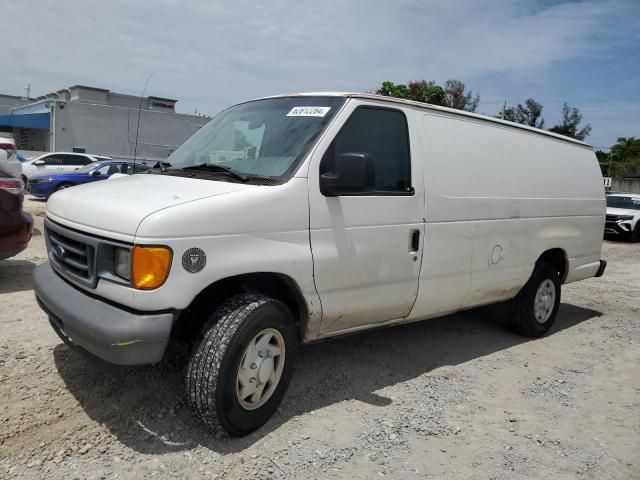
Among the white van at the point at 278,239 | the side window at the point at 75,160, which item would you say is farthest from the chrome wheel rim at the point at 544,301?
the side window at the point at 75,160

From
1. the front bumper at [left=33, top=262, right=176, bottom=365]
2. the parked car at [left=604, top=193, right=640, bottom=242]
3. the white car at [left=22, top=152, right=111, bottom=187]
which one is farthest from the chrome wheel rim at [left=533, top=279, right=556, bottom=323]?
the white car at [left=22, top=152, right=111, bottom=187]

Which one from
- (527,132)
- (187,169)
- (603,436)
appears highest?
(527,132)

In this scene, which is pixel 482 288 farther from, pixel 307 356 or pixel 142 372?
pixel 142 372

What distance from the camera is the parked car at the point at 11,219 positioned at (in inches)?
238

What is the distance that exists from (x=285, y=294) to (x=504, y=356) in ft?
8.69

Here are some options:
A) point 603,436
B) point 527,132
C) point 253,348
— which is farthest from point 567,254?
point 253,348

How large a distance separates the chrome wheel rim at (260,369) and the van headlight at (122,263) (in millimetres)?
787

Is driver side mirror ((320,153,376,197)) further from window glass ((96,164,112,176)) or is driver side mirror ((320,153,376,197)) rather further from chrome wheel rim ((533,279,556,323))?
window glass ((96,164,112,176))

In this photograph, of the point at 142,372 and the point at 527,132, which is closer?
the point at 142,372

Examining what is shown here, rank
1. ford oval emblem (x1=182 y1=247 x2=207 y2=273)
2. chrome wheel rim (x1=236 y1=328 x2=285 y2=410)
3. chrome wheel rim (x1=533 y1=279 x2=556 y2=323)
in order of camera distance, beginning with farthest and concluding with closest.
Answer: chrome wheel rim (x1=533 y1=279 x2=556 y2=323)
chrome wheel rim (x1=236 y1=328 x2=285 y2=410)
ford oval emblem (x1=182 y1=247 x2=207 y2=273)

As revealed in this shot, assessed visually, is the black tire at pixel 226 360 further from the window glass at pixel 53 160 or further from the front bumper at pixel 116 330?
the window glass at pixel 53 160

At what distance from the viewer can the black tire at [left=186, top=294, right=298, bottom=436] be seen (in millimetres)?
3037

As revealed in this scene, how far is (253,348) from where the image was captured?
324 cm

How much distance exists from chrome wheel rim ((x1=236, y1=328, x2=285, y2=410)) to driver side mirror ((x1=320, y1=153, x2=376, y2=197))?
96 centimetres
